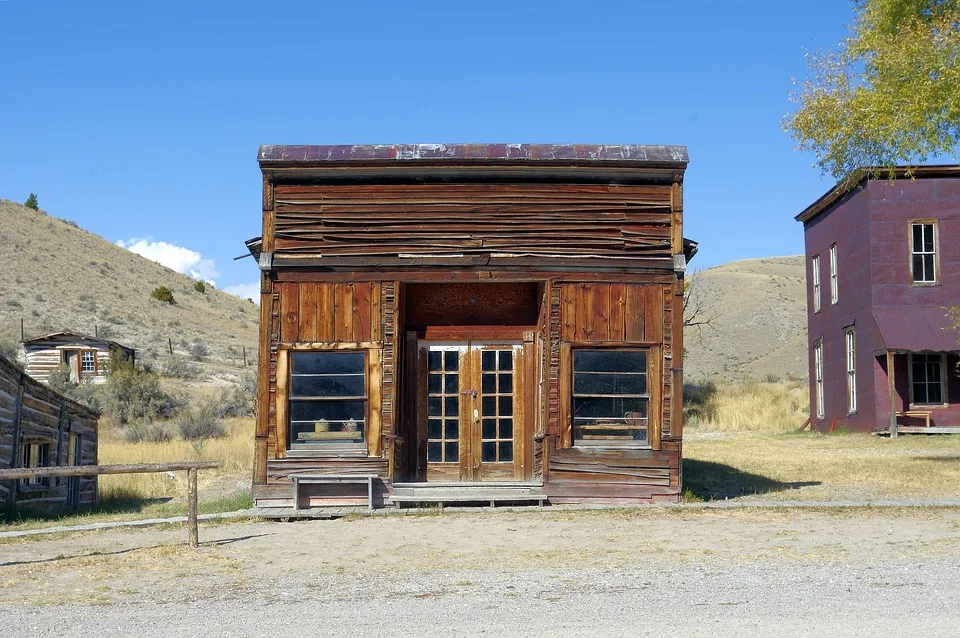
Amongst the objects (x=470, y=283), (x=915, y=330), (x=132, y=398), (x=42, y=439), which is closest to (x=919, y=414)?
(x=915, y=330)

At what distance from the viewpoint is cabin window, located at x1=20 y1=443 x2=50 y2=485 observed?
17.6 metres

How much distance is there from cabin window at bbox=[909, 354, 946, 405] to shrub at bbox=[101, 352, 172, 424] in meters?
24.0

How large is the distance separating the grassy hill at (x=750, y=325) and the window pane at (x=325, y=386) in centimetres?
5104

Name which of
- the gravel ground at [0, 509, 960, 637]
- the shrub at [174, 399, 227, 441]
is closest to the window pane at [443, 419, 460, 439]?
the gravel ground at [0, 509, 960, 637]

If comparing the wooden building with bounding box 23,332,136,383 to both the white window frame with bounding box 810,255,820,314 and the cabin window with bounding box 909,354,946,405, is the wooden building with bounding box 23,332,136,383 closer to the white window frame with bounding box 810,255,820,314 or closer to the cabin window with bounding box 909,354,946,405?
the white window frame with bounding box 810,255,820,314

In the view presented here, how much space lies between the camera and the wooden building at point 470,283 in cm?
1471

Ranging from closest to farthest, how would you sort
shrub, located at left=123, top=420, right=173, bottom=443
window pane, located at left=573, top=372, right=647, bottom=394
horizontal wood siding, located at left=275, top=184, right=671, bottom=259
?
window pane, located at left=573, top=372, right=647, bottom=394
horizontal wood siding, located at left=275, top=184, right=671, bottom=259
shrub, located at left=123, top=420, right=173, bottom=443

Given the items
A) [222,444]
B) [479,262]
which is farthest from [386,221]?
[222,444]

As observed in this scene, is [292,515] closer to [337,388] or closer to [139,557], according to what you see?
[337,388]

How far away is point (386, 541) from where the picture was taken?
1181 centimetres

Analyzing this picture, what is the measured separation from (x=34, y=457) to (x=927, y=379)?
19.8m

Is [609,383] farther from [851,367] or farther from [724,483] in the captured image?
[851,367]

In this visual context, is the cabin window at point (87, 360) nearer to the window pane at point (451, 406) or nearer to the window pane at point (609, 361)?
the window pane at point (451, 406)

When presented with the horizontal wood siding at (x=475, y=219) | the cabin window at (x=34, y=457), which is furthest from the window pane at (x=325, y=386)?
the cabin window at (x=34, y=457)
